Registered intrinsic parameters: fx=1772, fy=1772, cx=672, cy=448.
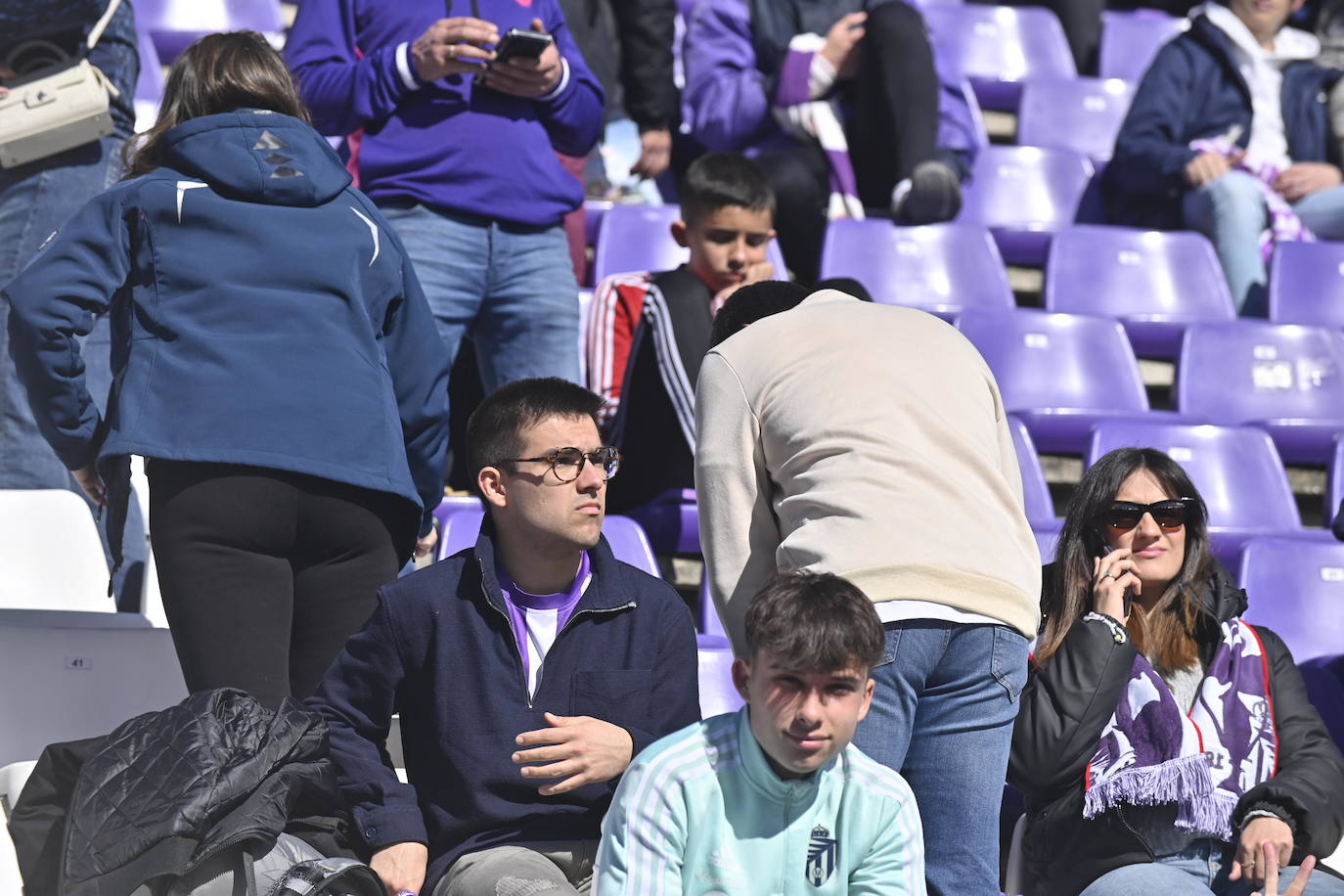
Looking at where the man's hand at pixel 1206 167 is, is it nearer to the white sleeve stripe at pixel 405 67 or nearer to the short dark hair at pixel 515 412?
the white sleeve stripe at pixel 405 67

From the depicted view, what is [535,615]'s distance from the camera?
2.82 m

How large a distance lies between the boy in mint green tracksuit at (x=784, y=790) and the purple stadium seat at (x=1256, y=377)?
10.7 ft

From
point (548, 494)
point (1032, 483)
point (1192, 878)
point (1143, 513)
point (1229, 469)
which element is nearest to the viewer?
point (548, 494)

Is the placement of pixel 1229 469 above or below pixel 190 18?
below

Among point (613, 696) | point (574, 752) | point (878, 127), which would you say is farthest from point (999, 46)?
Answer: point (574, 752)

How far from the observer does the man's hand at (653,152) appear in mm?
5918

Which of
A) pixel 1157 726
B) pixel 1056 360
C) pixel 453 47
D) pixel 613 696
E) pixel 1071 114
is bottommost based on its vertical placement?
Result: pixel 1056 360

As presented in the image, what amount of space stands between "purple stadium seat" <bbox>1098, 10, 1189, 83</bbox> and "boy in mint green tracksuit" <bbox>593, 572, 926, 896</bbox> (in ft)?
19.2

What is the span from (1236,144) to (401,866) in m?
4.88

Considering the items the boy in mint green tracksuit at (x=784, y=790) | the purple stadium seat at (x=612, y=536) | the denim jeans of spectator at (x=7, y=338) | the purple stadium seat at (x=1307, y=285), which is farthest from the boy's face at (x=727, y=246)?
the purple stadium seat at (x=1307, y=285)

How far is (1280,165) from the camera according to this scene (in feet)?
21.3

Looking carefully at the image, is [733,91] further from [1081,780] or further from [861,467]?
[861,467]

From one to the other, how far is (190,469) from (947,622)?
47.5 inches

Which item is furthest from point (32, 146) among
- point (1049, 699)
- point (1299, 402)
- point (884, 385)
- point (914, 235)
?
point (1299, 402)
